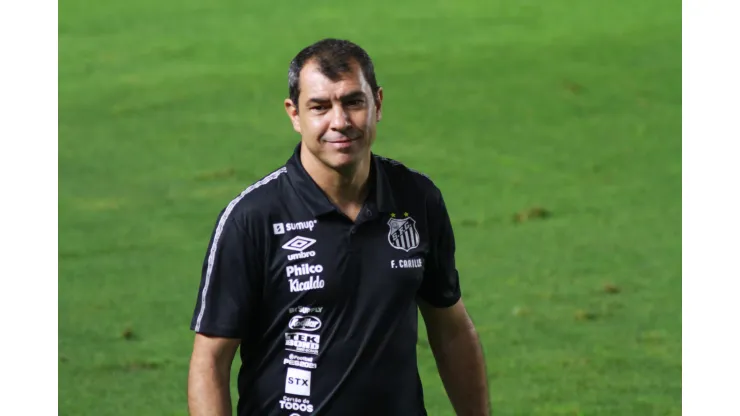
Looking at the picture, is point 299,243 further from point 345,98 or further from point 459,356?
point 459,356

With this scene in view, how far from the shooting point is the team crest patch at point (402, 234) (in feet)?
8.38

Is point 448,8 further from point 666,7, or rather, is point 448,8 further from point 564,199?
point 564,199

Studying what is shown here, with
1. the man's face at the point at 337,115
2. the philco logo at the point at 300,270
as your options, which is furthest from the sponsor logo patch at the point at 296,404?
the man's face at the point at 337,115

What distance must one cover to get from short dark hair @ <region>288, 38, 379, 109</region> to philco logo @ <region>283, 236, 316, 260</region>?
263 millimetres

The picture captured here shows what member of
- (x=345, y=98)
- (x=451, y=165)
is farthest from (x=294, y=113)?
(x=451, y=165)

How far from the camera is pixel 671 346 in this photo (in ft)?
18.2

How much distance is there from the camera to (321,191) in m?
2.53

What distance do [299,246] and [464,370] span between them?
49cm

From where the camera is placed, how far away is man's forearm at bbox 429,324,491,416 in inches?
108

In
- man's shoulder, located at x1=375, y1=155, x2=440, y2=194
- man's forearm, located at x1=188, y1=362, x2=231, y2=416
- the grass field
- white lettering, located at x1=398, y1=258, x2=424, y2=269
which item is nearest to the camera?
man's forearm, located at x1=188, y1=362, x2=231, y2=416

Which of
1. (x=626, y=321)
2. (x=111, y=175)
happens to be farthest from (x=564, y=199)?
(x=111, y=175)

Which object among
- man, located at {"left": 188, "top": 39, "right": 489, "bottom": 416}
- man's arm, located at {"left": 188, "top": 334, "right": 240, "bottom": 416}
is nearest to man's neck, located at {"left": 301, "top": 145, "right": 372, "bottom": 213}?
man, located at {"left": 188, "top": 39, "right": 489, "bottom": 416}

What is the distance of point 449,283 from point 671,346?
3086mm

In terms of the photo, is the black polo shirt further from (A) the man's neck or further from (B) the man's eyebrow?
(B) the man's eyebrow
